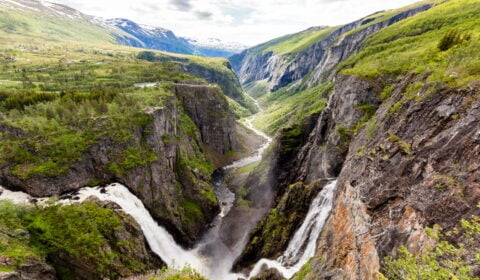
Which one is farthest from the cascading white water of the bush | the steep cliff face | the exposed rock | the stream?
the bush

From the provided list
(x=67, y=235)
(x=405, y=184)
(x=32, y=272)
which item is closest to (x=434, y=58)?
(x=405, y=184)

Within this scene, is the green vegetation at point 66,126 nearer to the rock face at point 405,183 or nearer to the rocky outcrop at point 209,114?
the rocky outcrop at point 209,114

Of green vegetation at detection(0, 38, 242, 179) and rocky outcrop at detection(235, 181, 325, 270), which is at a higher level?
green vegetation at detection(0, 38, 242, 179)

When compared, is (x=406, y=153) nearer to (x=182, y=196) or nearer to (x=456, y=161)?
(x=456, y=161)

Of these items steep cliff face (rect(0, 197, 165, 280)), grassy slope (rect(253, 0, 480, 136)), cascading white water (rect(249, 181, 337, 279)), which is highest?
grassy slope (rect(253, 0, 480, 136))

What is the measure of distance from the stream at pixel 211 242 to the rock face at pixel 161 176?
2.22 meters

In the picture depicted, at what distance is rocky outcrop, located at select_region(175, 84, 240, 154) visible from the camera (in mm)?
117731

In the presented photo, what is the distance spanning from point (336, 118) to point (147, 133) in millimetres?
45954

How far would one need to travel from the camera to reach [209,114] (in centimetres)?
12288

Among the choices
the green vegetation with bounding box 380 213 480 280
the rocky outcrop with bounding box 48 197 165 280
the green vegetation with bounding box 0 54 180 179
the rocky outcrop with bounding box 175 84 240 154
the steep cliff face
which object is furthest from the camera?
the rocky outcrop with bounding box 175 84 240 154

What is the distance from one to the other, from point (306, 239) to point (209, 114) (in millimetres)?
86395

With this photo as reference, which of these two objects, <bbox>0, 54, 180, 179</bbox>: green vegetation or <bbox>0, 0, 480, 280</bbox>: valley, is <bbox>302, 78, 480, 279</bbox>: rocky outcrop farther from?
<bbox>0, 54, 180, 179</bbox>: green vegetation

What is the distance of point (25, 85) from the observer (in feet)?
303

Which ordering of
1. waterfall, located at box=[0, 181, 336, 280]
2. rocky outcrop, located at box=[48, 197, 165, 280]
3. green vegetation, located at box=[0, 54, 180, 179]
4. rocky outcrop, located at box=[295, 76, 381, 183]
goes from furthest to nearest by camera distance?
rocky outcrop, located at box=[295, 76, 381, 183]
green vegetation, located at box=[0, 54, 180, 179]
waterfall, located at box=[0, 181, 336, 280]
rocky outcrop, located at box=[48, 197, 165, 280]
